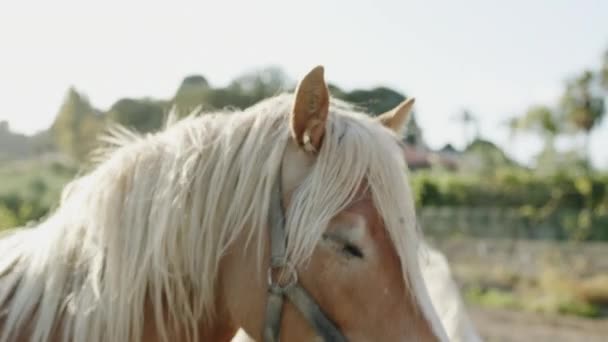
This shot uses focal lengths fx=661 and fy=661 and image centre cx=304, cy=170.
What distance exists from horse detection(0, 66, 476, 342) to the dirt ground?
30.1 feet

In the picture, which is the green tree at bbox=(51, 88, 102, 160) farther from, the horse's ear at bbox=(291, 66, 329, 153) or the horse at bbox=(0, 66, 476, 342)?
the horse's ear at bbox=(291, 66, 329, 153)

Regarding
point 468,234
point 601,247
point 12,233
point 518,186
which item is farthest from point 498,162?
point 12,233

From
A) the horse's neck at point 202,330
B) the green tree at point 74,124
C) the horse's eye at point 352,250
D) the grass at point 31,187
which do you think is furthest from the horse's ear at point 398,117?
the green tree at point 74,124

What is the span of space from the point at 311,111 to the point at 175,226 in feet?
1.80

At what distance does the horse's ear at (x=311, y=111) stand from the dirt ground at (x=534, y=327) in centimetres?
923

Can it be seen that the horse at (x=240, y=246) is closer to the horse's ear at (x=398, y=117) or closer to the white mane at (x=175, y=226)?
the white mane at (x=175, y=226)

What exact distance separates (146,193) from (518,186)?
76.0 feet

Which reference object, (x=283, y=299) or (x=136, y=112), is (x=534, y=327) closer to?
(x=136, y=112)

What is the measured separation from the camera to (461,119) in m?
50.5

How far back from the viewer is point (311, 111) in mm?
2039

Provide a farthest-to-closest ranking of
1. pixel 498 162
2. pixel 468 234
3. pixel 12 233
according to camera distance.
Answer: pixel 498 162
pixel 468 234
pixel 12 233

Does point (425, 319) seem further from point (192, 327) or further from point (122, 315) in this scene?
point (122, 315)

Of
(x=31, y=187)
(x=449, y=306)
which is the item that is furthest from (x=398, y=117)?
(x=31, y=187)

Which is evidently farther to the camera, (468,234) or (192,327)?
(468,234)
